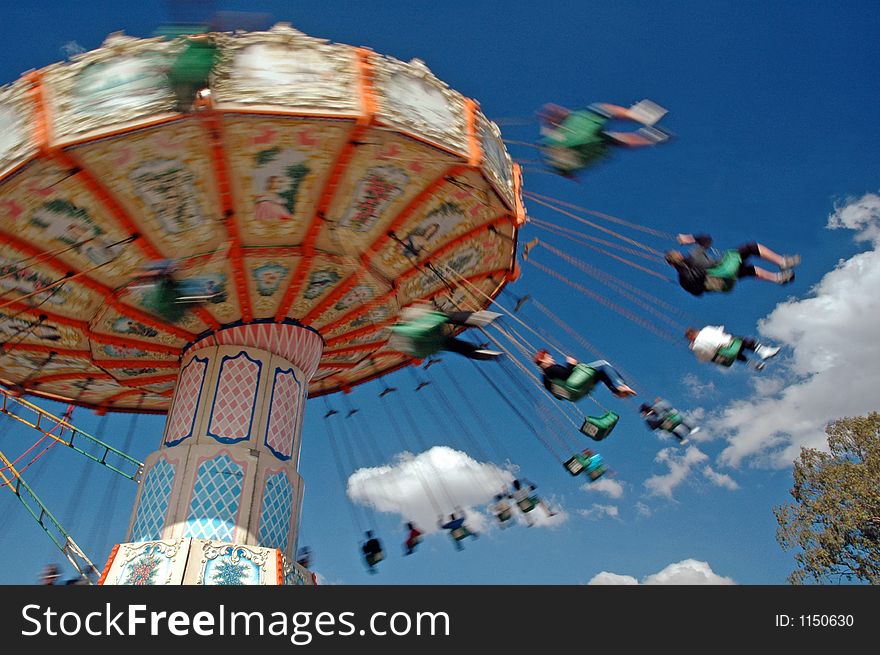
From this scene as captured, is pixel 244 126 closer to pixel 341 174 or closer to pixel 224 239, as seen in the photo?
pixel 341 174

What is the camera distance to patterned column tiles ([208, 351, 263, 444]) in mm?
8750

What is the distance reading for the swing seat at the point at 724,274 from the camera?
24.9 feet

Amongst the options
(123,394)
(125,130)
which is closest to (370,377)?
(123,394)

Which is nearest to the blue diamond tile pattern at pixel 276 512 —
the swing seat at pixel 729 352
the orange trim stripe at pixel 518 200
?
the orange trim stripe at pixel 518 200

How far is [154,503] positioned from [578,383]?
16.6ft

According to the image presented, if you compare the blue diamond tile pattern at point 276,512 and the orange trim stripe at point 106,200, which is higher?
the orange trim stripe at point 106,200

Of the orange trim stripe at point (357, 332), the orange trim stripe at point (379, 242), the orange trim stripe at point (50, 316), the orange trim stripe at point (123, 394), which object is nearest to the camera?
the orange trim stripe at point (379, 242)

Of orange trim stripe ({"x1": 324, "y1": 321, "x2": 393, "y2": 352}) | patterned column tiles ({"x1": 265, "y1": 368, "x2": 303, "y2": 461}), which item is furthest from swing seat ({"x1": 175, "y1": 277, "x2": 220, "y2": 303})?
orange trim stripe ({"x1": 324, "y1": 321, "x2": 393, "y2": 352})

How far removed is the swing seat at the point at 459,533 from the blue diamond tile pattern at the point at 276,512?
8.94 ft

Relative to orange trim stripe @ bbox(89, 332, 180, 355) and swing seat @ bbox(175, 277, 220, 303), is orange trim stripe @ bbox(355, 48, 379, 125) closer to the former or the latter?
swing seat @ bbox(175, 277, 220, 303)

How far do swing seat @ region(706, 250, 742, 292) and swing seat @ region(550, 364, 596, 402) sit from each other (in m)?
1.63

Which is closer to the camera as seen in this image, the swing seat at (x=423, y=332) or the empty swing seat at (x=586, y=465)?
the swing seat at (x=423, y=332)

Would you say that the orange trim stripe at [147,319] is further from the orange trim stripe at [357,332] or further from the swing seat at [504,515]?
the swing seat at [504,515]

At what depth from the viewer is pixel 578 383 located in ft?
23.5
